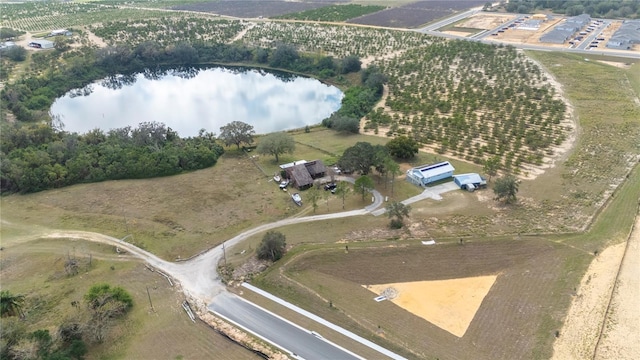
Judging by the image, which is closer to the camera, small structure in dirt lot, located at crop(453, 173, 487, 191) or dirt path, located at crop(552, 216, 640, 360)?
dirt path, located at crop(552, 216, 640, 360)

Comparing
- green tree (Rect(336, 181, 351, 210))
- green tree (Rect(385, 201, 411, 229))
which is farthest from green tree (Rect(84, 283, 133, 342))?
green tree (Rect(385, 201, 411, 229))

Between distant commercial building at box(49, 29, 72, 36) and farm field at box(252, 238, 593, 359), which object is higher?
distant commercial building at box(49, 29, 72, 36)

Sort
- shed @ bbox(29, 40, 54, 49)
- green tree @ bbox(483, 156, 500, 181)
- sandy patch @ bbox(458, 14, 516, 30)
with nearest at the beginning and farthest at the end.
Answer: green tree @ bbox(483, 156, 500, 181) → shed @ bbox(29, 40, 54, 49) → sandy patch @ bbox(458, 14, 516, 30)

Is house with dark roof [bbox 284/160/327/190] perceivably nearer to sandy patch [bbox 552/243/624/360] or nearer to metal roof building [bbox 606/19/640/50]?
sandy patch [bbox 552/243/624/360]

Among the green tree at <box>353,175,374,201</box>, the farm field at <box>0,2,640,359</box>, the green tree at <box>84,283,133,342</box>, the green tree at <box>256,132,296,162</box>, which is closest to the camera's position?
the green tree at <box>84,283,133,342</box>

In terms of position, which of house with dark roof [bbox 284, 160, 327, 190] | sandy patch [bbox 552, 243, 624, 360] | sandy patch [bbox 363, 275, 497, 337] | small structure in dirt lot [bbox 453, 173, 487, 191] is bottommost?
sandy patch [bbox 552, 243, 624, 360]

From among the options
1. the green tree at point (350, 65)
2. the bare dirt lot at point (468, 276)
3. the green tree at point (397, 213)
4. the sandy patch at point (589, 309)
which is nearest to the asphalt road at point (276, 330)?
the bare dirt lot at point (468, 276)

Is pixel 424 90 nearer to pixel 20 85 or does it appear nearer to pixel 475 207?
pixel 475 207

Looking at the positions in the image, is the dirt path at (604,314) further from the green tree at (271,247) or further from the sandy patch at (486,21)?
the sandy patch at (486,21)
